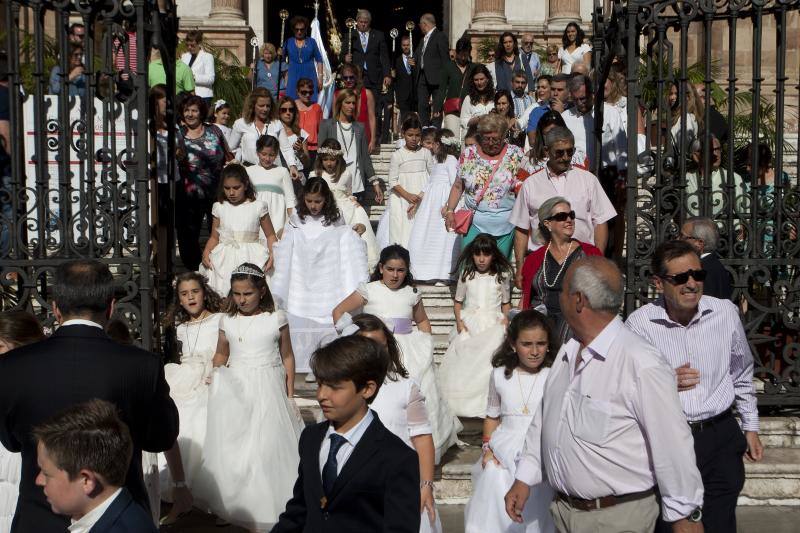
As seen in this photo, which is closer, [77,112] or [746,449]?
[746,449]

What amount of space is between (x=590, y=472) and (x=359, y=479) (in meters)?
1.01

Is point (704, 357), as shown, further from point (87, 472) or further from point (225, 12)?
point (225, 12)

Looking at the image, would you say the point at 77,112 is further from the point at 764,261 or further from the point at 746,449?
the point at 746,449

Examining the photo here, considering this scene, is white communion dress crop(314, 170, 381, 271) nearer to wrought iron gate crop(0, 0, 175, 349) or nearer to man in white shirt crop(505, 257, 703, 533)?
wrought iron gate crop(0, 0, 175, 349)

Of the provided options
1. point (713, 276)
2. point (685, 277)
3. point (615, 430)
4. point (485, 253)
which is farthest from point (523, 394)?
point (485, 253)

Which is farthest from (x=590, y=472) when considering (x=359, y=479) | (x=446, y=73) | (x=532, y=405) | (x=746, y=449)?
(x=446, y=73)

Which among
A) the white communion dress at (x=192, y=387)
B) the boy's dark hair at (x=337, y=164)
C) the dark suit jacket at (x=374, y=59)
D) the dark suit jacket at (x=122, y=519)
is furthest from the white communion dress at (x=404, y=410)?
the dark suit jacket at (x=374, y=59)

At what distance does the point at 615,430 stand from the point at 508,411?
7.07 feet

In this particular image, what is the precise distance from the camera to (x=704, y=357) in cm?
570

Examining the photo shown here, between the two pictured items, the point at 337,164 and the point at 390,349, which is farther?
the point at 337,164

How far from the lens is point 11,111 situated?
8.30 meters

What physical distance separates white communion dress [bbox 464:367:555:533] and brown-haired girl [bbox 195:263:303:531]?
59.1 inches

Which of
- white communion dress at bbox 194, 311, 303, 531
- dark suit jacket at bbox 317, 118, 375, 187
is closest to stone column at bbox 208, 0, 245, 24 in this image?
dark suit jacket at bbox 317, 118, 375, 187

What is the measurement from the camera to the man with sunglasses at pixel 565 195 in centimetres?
916
